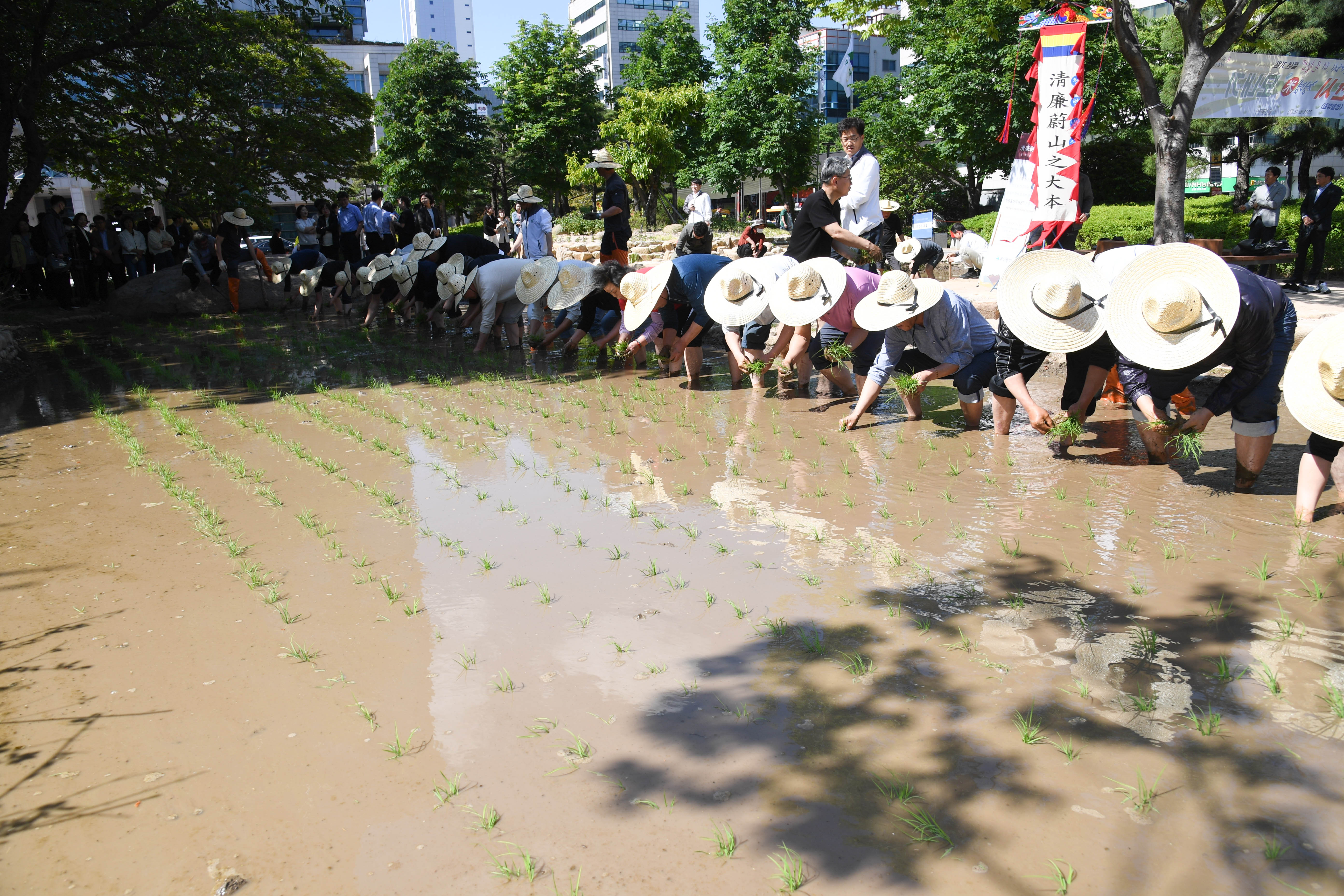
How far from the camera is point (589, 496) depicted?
525 centimetres

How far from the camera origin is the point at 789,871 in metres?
2.22

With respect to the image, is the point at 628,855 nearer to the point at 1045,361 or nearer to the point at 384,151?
the point at 1045,361

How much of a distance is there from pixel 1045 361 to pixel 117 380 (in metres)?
9.65

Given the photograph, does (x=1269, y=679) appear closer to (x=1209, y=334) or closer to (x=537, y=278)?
(x=1209, y=334)

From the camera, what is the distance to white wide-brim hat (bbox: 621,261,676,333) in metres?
7.54

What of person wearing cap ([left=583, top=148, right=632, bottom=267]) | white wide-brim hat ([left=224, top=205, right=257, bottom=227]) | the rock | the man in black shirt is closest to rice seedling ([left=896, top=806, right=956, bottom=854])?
the man in black shirt

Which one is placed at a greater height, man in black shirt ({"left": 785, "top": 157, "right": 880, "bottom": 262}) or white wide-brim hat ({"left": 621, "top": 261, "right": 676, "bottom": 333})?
man in black shirt ({"left": 785, "top": 157, "right": 880, "bottom": 262})

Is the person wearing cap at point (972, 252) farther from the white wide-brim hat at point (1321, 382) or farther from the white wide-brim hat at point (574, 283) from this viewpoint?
the white wide-brim hat at point (1321, 382)

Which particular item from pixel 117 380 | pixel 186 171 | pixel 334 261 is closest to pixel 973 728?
pixel 117 380

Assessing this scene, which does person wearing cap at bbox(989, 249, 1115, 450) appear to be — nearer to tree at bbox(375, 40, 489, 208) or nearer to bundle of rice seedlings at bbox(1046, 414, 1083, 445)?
bundle of rice seedlings at bbox(1046, 414, 1083, 445)

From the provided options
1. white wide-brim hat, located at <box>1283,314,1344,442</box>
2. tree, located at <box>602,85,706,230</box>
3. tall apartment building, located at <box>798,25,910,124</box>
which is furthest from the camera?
tall apartment building, located at <box>798,25,910,124</box>

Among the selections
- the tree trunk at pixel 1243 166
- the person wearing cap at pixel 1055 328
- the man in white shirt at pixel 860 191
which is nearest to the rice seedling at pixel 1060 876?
the person wearing cap at pixel 1055 328

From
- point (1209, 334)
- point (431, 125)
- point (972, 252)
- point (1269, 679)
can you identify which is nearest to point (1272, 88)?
point (972, 252)

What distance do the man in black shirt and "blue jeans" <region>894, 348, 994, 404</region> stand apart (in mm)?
1197
